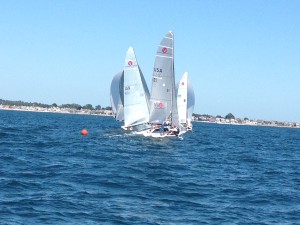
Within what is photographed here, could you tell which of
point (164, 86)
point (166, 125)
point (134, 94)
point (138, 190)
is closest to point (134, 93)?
point (134, 94)

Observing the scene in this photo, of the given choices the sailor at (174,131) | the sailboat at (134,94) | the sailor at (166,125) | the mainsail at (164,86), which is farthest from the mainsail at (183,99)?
the sailor at (174,131)

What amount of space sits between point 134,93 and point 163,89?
4.15m

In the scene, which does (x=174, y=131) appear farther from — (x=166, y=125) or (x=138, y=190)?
(x=138, y=190)

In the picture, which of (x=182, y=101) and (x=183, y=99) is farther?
(x=182, y=101)

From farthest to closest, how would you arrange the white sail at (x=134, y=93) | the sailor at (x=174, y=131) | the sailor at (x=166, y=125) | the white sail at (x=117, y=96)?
the white sail at (x=117, y=96)
the white sail at (x=134, y=93)
the sailor at (x=174, y=131)
the sailor at (x=166, y=125)

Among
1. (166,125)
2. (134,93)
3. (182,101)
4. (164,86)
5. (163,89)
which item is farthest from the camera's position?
(182,101)

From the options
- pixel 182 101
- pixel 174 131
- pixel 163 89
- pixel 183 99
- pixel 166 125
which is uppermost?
pixel 163 89

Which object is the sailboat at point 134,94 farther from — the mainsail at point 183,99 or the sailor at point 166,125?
the mainsail at point 183,99

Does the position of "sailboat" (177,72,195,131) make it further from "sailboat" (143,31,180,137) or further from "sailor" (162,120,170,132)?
"sailor" (162,120,170,132)

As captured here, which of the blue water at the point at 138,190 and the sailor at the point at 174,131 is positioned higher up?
the sailor at the point at 174,131

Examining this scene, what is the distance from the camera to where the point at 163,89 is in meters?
52.9

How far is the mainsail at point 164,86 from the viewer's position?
2031 inches

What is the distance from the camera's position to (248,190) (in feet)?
71.8

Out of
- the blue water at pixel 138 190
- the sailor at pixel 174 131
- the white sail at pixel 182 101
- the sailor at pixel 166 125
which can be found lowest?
the blue water at pixel 138 190
